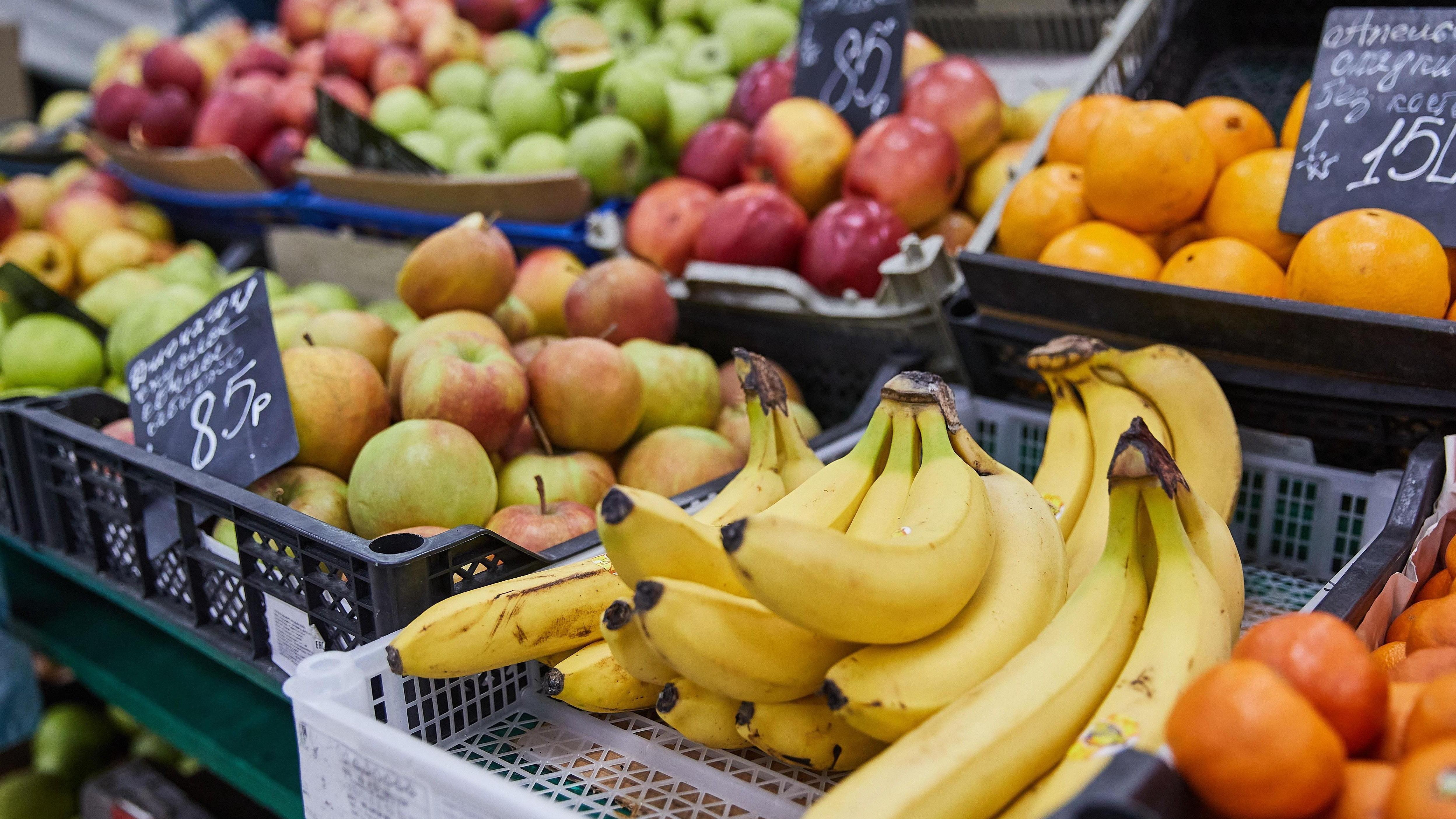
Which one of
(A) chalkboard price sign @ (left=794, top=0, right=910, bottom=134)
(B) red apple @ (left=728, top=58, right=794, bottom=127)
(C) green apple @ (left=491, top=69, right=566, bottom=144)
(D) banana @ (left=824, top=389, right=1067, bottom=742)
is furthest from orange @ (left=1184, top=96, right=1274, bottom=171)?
(C) green apple @ (left=491, top=69, right=566, bottom=144)

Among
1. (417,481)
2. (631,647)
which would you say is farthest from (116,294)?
(631,647)

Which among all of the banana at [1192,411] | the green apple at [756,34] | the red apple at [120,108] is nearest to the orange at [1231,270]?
the banana at [1192,411]

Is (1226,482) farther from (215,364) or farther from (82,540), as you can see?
(82,540)

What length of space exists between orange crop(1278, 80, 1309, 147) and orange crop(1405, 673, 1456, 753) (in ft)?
3.57

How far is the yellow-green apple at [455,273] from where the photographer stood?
5.52ft

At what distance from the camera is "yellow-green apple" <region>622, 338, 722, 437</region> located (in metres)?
1.61

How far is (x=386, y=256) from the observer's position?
229 centimetres

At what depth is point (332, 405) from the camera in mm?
1368

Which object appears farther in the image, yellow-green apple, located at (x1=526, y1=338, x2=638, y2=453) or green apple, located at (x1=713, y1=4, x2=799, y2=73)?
green apple, located at (x1=713, y1=4, x2=799, y2=73)

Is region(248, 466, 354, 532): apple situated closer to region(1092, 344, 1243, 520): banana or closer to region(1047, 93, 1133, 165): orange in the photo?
region(1092, 344, 1243, 520): banana

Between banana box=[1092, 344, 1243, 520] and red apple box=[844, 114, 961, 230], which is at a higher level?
red apple box=[844, 114, 961, 230]

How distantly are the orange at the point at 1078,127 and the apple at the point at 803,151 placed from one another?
482 mm

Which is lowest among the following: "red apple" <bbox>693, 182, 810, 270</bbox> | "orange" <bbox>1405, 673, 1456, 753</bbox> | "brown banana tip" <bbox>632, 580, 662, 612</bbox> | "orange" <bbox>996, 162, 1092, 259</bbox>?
"orange" <bbox>1405, 673, 1456, 753</bbox>

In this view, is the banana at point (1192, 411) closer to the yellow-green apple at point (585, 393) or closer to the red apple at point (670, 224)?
the yellow-green apple at point (585, 393)
